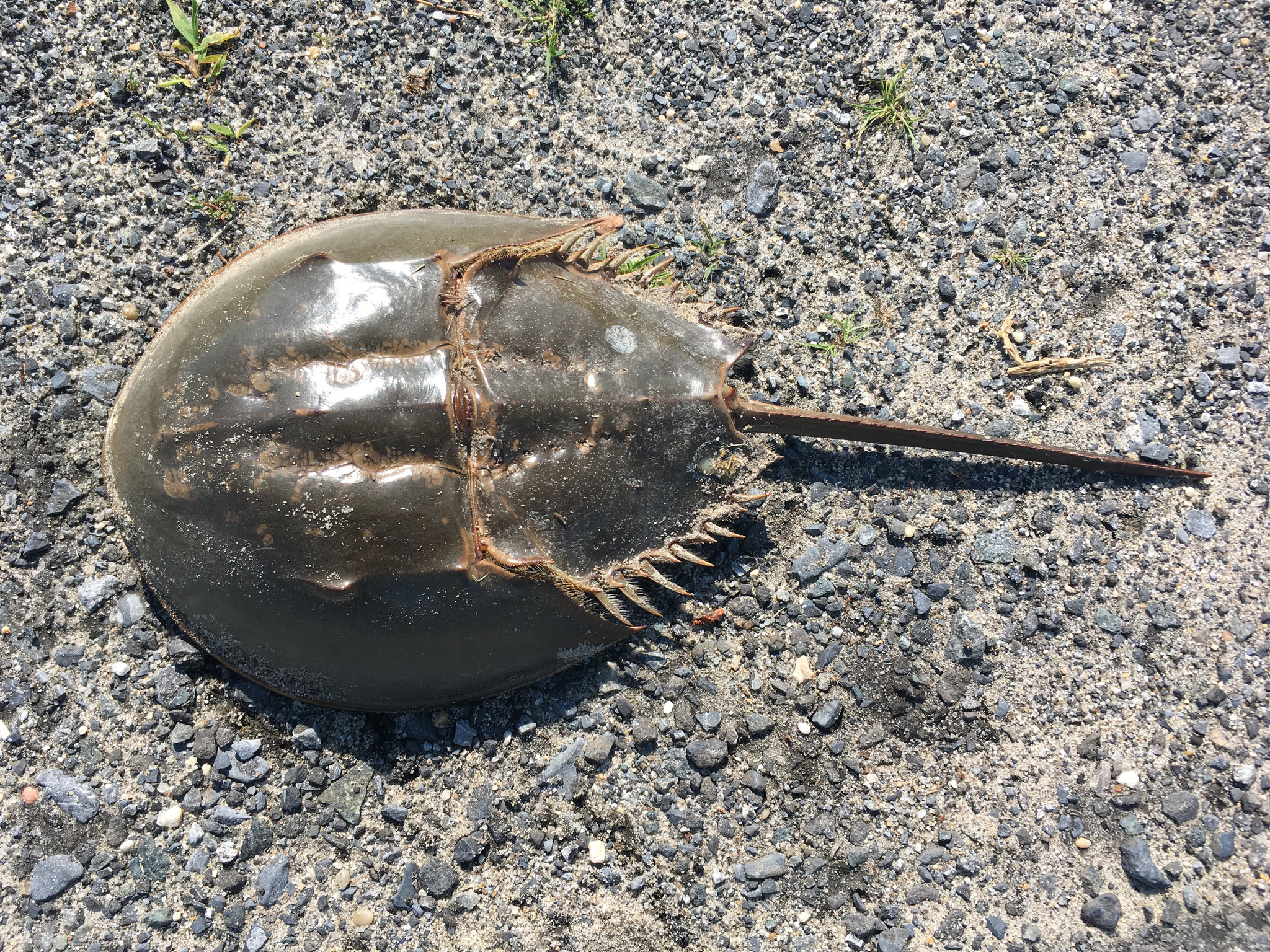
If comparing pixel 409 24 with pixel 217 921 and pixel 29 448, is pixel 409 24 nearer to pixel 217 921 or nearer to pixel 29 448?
pixel 29 448

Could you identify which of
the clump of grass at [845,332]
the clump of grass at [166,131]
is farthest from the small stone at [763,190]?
the clump of grass at [166,131]

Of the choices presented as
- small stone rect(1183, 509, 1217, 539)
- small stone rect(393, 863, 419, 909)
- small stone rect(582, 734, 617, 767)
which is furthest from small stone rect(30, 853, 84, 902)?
small stone rect(1183, 509, 1217, 539)

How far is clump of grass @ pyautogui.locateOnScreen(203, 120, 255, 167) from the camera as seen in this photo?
278cm

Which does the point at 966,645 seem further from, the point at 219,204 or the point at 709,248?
the point at 219,204

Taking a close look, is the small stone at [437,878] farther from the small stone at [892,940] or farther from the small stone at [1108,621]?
the small stone at [1108,621]

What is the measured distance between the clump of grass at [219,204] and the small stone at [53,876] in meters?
2.17

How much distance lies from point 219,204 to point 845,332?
223 centimetres

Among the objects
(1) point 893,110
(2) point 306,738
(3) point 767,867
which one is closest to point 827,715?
(3) point 767,867

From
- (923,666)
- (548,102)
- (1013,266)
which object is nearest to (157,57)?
(548,102)

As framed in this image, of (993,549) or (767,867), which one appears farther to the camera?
(993,549)

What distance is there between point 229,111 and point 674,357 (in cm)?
184

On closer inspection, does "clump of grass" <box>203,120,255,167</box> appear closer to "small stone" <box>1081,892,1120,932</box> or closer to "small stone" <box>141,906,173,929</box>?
"small stone" <box>141,906,173,929</box>

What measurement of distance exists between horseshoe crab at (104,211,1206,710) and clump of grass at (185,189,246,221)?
0.33 meters

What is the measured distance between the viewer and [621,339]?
2.37 m
